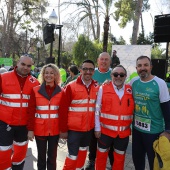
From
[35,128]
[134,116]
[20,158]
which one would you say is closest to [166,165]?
[134,116]

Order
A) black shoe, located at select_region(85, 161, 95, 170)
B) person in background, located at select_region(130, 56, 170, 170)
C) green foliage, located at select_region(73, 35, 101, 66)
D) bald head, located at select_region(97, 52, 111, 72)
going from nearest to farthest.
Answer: person in background, located at select_region(130, 56, 170, 170)
black shoe, located at select_region(85, 161, 95, 170)
bald head, located at select_region(97, 52, 111, 72)
green foliage, located at select_region(73, 35, 101, 66)

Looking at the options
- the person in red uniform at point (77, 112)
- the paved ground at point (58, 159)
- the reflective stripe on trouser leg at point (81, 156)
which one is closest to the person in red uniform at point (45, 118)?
the person in red uniform at point (77, 112)

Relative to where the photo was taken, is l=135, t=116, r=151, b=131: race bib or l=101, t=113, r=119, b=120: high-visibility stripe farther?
l=101, t=113, r=119, b=120: high-visibility stripe

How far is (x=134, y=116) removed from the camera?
11.4ft

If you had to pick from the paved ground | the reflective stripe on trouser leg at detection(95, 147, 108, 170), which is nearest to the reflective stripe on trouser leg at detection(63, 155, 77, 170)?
the reflective stripe on trouser leg at detection(95, 147, 108, 170)

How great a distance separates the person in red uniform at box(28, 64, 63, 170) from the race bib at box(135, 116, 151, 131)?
119 centimetres

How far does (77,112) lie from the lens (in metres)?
3.37

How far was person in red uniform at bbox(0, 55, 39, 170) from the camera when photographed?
3.33 metres

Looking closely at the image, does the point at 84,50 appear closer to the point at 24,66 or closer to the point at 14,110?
the point at 24,66

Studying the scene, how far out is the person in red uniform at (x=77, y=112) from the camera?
10.9 ft

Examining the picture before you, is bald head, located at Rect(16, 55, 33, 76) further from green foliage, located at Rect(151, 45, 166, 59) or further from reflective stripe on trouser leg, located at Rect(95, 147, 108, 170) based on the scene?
green foliage, located at Rect(151, 45, 166, 59)

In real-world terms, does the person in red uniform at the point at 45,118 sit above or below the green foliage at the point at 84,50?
below

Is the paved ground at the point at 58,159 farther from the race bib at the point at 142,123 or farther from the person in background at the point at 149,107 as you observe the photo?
the race bib at the point at 142,123

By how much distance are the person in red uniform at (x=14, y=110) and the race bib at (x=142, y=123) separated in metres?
1.68
